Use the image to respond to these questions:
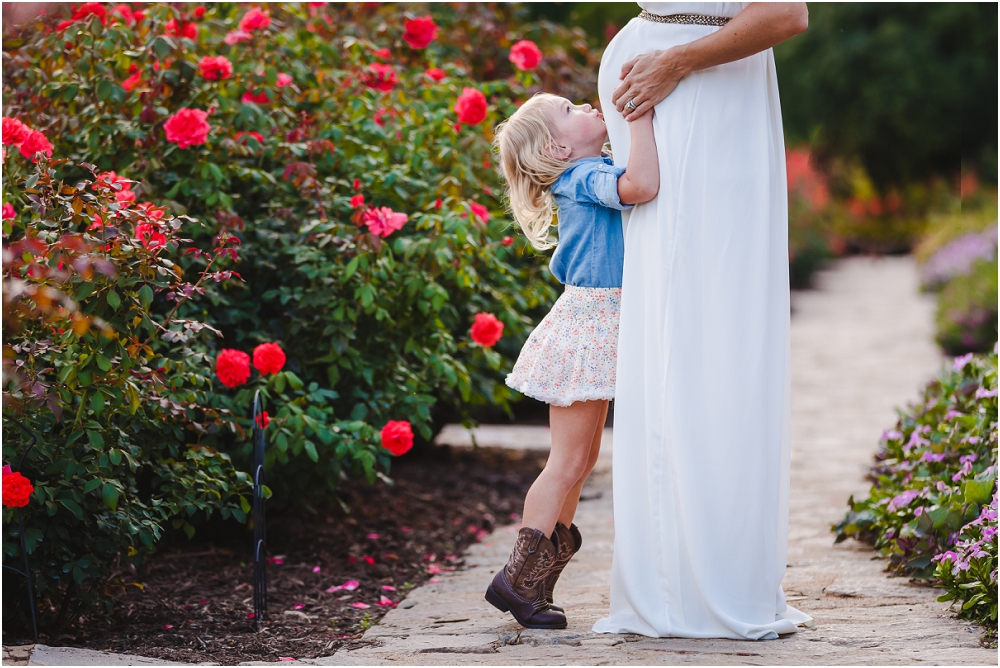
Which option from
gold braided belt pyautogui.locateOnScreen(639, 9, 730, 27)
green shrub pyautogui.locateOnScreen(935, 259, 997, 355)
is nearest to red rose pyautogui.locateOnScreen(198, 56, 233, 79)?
gold braided belt pyautogui.locateOnScreen(639, 9, 730, 27)

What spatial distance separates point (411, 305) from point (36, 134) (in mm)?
1440

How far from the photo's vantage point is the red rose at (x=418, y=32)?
4.36m

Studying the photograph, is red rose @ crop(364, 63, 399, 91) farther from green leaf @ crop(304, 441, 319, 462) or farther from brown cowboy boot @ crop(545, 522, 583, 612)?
brown cowboy boot @ crop(545, 522, 583, 612)

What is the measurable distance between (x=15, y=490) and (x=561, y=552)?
4.78 ft

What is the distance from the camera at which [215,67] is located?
351 centimetres

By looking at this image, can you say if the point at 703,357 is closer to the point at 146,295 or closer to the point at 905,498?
the point at 905,498

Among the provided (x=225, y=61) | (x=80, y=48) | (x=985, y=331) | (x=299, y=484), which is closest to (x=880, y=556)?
(x=299, y=484)

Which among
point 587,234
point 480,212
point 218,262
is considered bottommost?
point 218,262

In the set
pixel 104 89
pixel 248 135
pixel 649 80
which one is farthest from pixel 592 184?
pixel 104 89

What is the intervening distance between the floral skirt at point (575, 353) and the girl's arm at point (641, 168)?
31 centimetres

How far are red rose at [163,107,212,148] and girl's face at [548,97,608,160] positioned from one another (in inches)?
48.3

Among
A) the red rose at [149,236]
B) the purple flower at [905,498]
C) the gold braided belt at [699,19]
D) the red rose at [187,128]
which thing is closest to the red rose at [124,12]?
the red rose at [187,128]

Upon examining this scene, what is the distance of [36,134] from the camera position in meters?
2.90

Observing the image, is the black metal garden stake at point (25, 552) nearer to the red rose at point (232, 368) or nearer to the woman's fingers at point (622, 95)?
the red rose at point (232, 368)
